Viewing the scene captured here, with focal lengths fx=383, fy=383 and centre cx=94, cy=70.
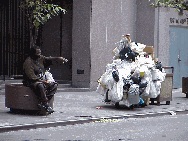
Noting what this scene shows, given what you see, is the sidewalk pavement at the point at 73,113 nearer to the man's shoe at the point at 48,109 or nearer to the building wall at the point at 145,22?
the man's shoe at the point at 48,109

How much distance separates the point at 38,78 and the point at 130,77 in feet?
8.80

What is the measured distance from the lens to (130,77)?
418 inches

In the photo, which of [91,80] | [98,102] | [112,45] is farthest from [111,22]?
[98,102]

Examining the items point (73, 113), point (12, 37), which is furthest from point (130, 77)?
point (12, 37)

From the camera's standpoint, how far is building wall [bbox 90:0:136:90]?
53.9 ft

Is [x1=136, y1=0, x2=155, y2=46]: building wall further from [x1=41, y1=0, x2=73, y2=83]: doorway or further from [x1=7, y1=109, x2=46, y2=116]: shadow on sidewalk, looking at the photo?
[x1=7, y1=109, x2=46, y2=116]: shadow on sidewalk

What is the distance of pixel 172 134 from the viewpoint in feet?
23.8

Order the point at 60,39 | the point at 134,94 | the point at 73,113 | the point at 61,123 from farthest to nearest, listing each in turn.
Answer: the point at 60,39
the point at 134,94
the point at 73,113
the point at 61,123

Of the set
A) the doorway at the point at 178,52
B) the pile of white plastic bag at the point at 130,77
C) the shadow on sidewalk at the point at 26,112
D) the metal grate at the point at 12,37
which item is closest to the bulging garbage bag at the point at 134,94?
the pile of white plastic bag at the point at 130,77

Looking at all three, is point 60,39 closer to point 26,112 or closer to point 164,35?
point 164,35

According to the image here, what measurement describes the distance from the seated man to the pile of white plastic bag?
1789 millimetres

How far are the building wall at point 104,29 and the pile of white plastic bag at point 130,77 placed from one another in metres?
5.29

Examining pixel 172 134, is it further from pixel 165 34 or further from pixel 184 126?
pixel 165 34

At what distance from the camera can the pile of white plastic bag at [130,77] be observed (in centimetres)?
1044
